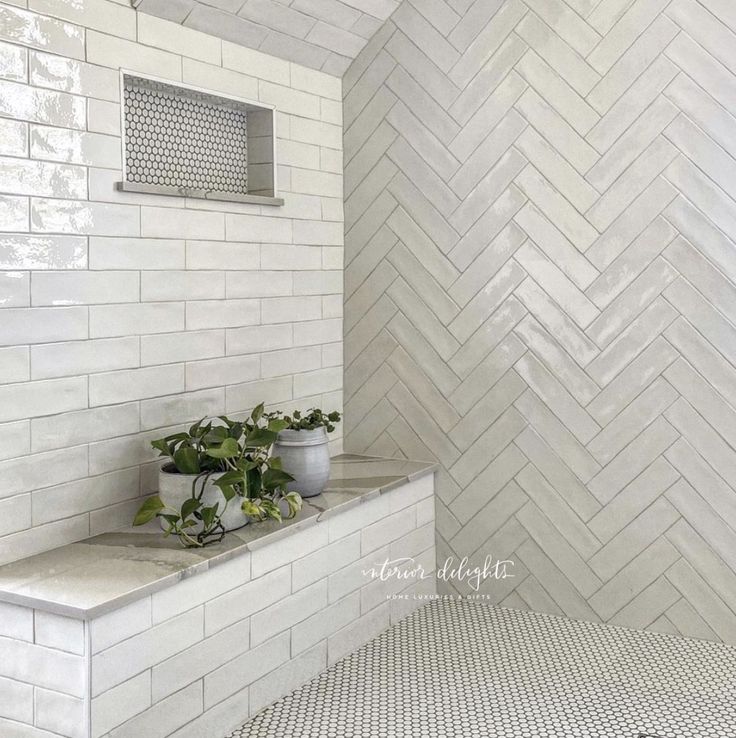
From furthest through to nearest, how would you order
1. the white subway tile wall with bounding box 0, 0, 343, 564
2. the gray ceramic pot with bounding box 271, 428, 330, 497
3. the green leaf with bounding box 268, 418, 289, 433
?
1. the gray ceramic pot with bounding box 271, 428, 330, 497
2. the green leaf with bounding box 268, 418, 289, 433
3. the white subway tile wall with bounding box 0, 0, 343, 564

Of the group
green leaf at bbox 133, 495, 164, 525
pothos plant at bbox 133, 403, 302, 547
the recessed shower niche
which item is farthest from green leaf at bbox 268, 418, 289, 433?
the recessed shower niche

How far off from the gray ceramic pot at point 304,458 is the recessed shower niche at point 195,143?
79cm

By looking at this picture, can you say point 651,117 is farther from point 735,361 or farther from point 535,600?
point 535,600

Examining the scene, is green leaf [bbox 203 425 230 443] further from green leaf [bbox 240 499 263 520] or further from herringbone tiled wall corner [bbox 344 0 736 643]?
herringbone tiled wall corner [bbox 344 0 736 643]

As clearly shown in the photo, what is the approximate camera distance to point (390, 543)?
3.05m

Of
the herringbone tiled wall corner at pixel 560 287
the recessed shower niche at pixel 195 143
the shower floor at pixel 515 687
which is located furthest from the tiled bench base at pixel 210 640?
the recessed shower niche at pixel 195 143

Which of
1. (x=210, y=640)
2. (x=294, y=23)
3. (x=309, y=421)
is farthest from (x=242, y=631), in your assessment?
(x=294, y=23)

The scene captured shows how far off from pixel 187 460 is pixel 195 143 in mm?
1049

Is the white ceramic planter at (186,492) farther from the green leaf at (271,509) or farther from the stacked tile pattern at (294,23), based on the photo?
the stacked tile pattern at (294,23)

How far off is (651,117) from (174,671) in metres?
2.18

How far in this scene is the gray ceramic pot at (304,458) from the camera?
9.12ft

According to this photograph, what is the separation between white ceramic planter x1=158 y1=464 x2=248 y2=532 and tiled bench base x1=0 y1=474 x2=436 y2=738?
0.43 feet

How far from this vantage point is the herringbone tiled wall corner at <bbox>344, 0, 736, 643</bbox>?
2.84m

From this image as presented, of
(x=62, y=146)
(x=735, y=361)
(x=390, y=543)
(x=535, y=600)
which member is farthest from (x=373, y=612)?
(x=62, y=146)
